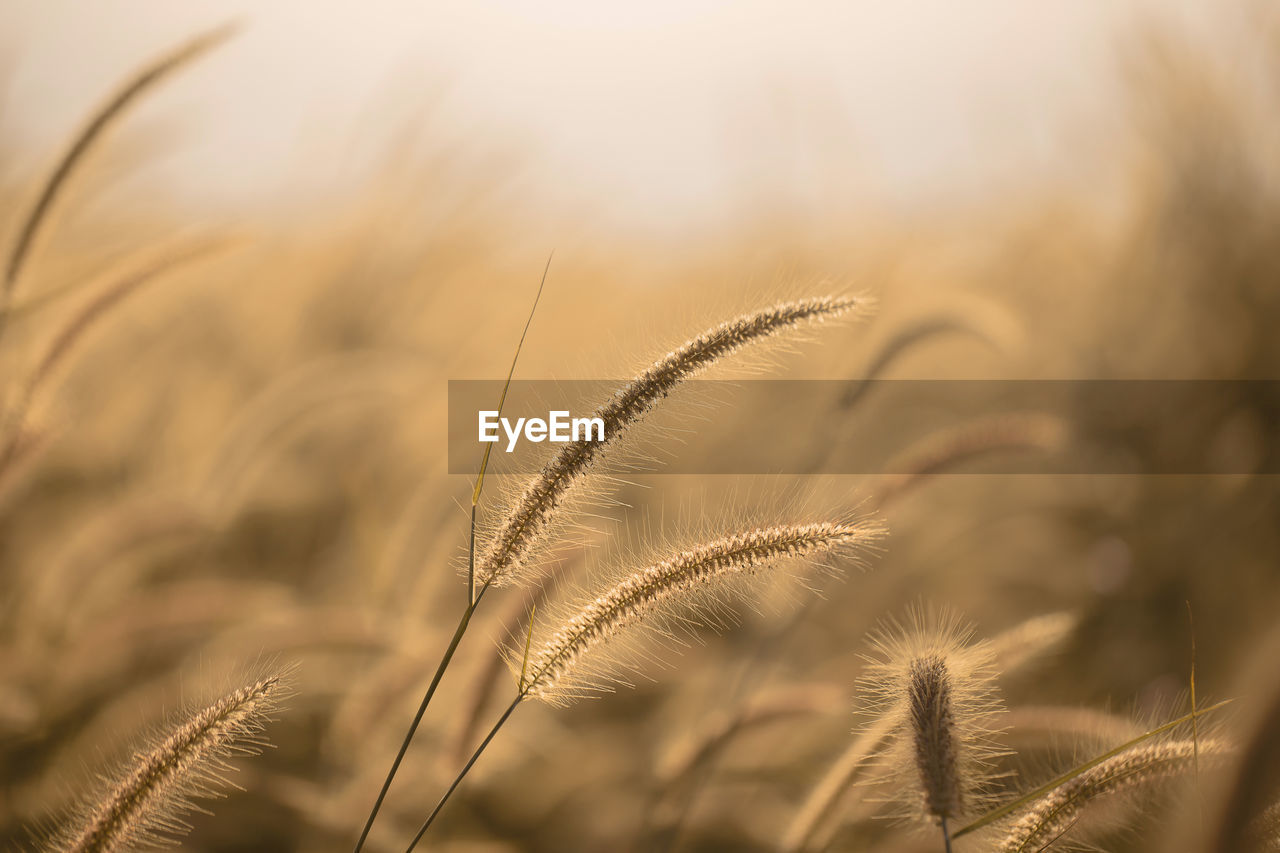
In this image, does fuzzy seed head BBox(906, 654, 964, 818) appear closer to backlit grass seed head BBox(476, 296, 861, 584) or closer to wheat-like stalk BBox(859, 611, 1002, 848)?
wheat-like stalk BBox(859, 611, 1002, 848)

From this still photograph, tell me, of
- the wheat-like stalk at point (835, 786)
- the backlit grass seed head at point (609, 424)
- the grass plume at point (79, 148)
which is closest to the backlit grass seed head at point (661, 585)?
the backlit grass seed head at point (609, 424)

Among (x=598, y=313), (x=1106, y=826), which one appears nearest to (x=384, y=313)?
(x=598, y=313)

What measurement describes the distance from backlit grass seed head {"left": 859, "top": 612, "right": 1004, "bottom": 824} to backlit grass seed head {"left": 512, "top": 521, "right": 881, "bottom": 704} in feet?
0.51

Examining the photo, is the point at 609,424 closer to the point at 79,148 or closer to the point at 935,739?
the point at 935,739

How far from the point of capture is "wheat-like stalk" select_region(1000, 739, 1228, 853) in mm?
728

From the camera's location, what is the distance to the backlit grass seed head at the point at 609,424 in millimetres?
727

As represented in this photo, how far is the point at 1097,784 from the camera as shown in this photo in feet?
2.44

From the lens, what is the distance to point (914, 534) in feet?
6.64
